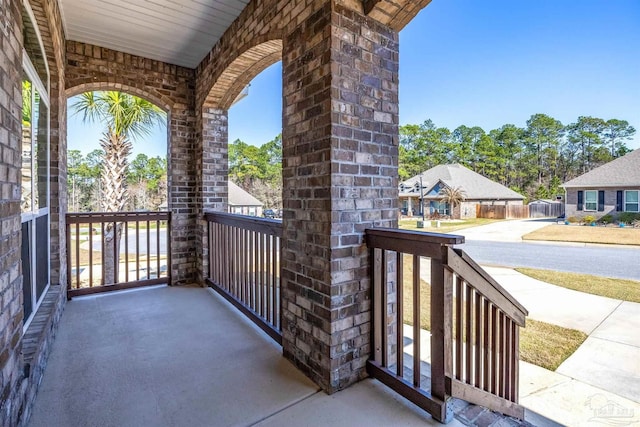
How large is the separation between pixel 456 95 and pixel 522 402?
22.1 feet

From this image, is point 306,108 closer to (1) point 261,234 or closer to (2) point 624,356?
(1) point 261,234

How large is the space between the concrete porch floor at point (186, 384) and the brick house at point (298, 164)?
Answer: 13 cm

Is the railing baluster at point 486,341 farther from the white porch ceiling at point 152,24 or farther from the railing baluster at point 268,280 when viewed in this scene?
the white porch ceiling at point 152,24

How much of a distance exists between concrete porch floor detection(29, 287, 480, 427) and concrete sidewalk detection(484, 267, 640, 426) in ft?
5.47

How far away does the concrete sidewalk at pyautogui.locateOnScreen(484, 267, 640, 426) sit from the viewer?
2.52m

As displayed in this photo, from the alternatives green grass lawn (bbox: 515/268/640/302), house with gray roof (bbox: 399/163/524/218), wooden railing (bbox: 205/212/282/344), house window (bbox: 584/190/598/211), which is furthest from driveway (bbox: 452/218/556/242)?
wooden railing (bbox: 205/212/282/344)

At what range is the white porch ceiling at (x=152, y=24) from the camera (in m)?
3.01

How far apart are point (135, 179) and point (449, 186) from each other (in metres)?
18.5

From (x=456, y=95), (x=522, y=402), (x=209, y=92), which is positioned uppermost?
(x=456, y=95)

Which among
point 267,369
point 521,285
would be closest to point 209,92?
point 267,369

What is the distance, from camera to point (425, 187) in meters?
8.12

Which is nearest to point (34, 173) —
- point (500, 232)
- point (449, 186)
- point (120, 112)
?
point (120, 112)

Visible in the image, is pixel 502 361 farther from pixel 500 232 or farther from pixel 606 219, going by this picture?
pixel 500 232

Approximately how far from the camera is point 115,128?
6852mm
